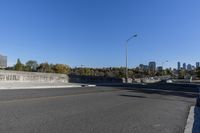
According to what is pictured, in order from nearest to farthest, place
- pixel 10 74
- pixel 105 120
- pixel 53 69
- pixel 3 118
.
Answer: pixel 3 118
pixel 105 120
pixel 10 74
pixel 53 69

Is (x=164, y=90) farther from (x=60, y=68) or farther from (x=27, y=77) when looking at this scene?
(x=60, y=68)

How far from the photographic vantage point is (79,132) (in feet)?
29.0

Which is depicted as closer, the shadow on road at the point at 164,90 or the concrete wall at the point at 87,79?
the shadow on road at the point at 164,90

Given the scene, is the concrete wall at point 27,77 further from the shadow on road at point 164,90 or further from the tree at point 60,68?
the tree at point 60,68

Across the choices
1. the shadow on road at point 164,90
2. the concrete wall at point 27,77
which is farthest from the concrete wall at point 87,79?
the shadow on road at point 164,90

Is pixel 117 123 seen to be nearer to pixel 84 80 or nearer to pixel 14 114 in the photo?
pixel 14 114

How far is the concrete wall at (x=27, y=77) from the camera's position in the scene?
38406mm

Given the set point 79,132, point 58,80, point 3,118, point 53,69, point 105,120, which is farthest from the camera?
point 53,69

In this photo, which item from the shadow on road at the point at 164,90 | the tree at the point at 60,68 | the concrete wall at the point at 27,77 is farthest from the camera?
the tree at the point at 60,68

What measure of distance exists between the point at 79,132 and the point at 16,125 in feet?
5.92

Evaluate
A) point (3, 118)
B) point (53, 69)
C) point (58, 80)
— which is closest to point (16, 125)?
point (3, 118)

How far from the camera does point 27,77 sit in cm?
4325

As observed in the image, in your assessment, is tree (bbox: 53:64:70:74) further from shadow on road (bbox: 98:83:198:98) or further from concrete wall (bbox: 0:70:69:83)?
shadow on road (bbox: 98:83:198:98)

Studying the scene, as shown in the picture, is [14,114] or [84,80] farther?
[84,80]
